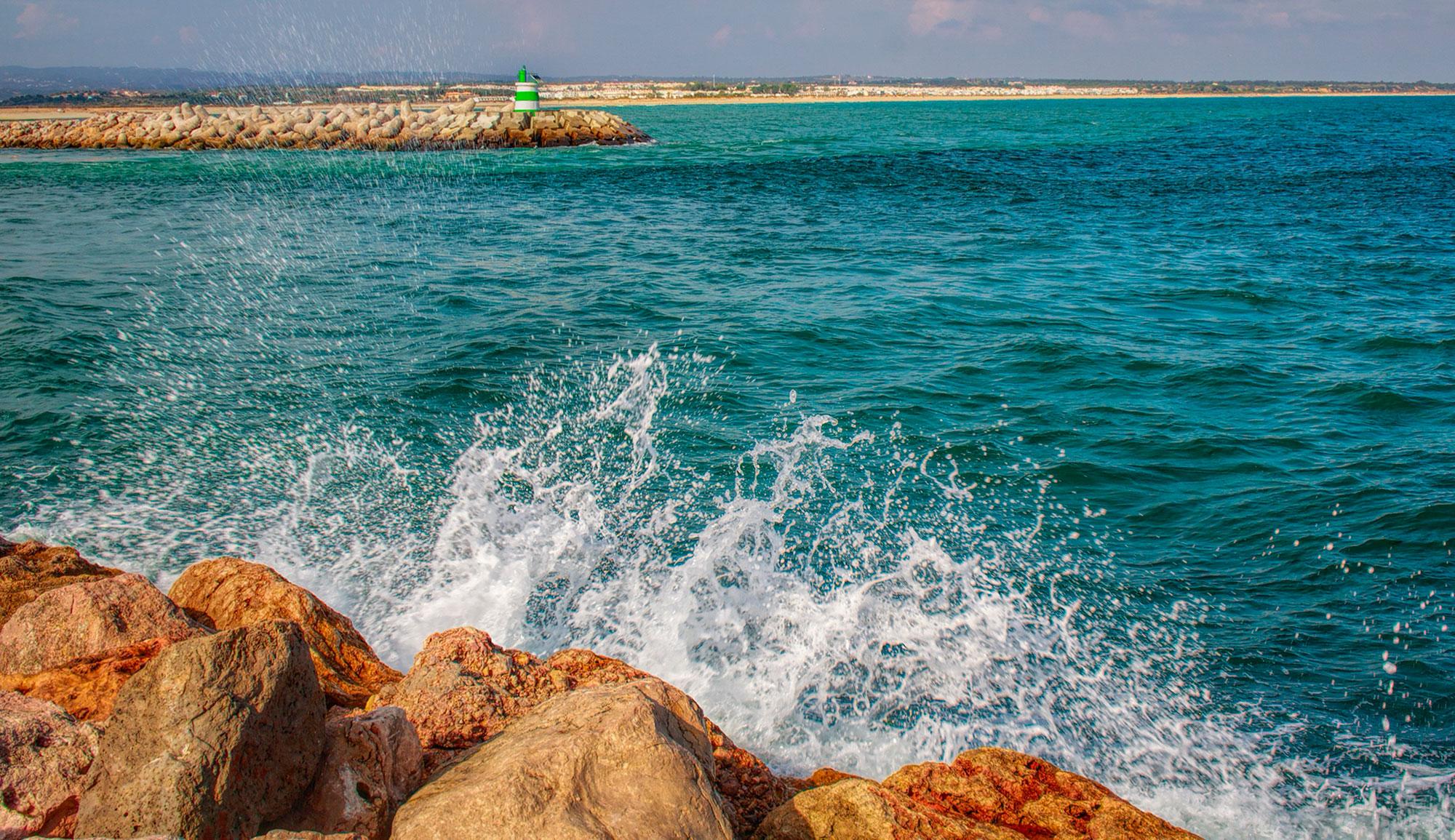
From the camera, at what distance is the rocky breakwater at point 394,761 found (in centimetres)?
233

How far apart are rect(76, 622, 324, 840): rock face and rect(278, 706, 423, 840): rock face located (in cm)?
8

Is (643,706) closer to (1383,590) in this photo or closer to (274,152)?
(1383,590)

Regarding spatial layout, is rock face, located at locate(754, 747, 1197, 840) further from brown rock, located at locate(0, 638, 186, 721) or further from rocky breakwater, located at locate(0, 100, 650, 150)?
rocky breakwater, located at locate(0, 100, 650, 150)

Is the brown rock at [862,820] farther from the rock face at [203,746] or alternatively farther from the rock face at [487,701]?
the rock face at [203,746]

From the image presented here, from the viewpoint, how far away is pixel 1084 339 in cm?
1141

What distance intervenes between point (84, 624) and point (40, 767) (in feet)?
3.45

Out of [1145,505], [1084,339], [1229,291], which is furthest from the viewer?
[1229,291]

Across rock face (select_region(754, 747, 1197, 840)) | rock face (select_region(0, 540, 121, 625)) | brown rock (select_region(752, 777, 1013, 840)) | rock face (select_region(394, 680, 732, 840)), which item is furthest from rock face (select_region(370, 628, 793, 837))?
rock face (select_region(0, 540, 121, 625))

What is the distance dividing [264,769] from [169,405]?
766cm

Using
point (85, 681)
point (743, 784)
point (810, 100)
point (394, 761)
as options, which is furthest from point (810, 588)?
point (810, 100)

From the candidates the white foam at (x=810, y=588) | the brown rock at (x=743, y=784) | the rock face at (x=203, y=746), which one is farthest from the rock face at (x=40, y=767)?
the white foam at (x=810, y=588)

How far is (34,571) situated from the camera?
4496 mm

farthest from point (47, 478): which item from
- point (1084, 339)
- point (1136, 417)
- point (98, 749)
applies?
point (1084, 339)

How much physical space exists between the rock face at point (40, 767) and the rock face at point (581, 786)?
1.05 m
